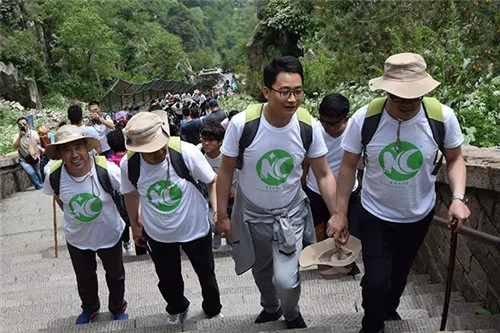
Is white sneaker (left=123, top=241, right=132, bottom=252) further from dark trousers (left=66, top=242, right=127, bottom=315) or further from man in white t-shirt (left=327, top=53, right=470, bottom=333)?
man in white t-shirt (left=327, top=53, right=470, bottom=333)

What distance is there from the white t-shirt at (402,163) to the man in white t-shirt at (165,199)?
3.44 feet

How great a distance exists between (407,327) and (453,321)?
12.2 inches

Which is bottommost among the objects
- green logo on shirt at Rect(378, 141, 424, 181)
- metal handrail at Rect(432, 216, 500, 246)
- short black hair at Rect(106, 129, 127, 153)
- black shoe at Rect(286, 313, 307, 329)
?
black shoe at Rect(286, 313, 307, 329)

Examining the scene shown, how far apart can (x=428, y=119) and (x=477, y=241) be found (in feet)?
3.90

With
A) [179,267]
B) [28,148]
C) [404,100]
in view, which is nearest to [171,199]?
[179,267]

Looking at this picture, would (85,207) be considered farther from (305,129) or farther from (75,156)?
(305,129)

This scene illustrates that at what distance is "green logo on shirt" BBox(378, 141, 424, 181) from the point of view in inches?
109

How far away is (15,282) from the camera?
5.70 m

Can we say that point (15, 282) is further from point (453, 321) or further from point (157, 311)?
point (453, 321)

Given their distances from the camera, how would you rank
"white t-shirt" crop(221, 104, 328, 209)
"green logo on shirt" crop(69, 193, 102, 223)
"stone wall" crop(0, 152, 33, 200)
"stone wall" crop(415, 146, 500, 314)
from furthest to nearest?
1. "stone wall" crop(0, 152, 33, 200)
2. "green logo on shirt" crop(69, 193, 102, 223)
3. "stone wall" crop(415, 146, 500, 314)
4. "white t-shirt" crop(221, 104, 328, 209)

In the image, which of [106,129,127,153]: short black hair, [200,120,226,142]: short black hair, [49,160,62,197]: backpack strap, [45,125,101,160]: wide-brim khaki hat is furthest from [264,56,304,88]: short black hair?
[106,129,127,153]: short black hair

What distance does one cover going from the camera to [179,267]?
3.66 meters

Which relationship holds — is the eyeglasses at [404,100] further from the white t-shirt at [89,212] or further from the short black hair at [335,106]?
the white t-shirt at [89,212]

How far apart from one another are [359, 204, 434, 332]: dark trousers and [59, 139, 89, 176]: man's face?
1.84 metres
